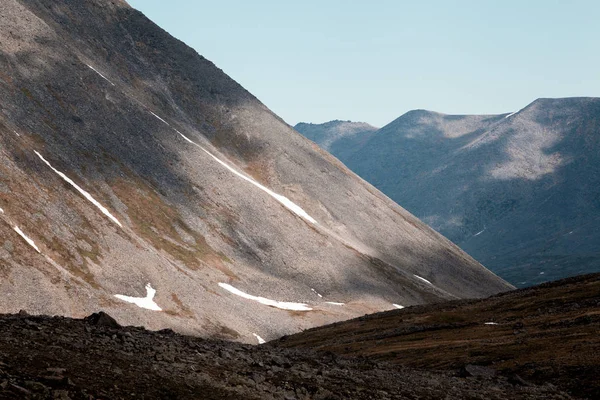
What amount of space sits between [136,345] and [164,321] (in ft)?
257

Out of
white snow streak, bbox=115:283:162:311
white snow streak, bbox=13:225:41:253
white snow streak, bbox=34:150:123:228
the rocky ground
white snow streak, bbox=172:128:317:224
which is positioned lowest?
white snow streak, bbox=115:283:162:311

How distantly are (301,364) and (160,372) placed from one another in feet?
41.6

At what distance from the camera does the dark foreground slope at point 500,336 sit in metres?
55.4

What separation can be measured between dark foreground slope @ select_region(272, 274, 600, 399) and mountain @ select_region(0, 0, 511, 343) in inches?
975

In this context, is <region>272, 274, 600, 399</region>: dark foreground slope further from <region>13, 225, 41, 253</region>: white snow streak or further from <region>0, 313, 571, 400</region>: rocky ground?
<region>13, 225, 41, 253</region>: white snow streak

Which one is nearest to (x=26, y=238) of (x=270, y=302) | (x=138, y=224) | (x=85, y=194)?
(x=85, y=194)

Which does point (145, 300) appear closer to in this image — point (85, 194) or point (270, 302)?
point (85, 194)

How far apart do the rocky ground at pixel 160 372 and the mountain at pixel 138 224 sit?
61.0 m

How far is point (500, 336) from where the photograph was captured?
75500 millimetres

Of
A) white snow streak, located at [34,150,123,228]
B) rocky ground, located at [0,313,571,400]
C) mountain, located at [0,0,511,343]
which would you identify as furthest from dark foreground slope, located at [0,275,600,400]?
white snow streak, located at [34,150,123,228]

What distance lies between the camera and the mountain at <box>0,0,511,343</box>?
112m

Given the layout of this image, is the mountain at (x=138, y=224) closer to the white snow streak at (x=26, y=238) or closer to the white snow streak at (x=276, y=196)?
the white snow streak at (x=26, y=238)

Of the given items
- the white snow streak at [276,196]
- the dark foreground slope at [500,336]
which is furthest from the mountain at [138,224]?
the dark foreground slope at [500,336]

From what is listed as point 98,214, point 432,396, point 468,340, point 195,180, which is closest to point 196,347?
point 432,396
